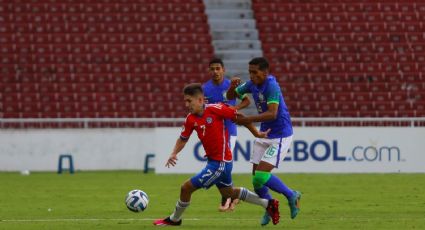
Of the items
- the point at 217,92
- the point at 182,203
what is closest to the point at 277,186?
the point at 182,203

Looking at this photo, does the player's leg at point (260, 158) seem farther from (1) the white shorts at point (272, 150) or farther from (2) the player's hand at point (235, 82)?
(2) the player's hand at point (235, 82)

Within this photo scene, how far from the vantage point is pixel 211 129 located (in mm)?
11500

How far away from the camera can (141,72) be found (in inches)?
1187

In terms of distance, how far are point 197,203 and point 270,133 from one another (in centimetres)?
352

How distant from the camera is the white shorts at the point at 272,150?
12227mm

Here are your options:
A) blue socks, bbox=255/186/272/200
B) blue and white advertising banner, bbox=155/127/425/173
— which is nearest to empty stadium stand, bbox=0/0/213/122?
blue and white advertising banner, bbox=155/127/425/173

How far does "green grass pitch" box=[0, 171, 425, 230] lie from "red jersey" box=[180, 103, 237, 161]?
2.56 feet

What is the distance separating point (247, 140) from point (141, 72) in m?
6.78

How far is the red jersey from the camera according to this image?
11500 millimetres

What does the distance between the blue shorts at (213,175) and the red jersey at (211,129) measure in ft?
0.23

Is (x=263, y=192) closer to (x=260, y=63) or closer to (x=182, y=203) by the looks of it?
(x=182, y=203)

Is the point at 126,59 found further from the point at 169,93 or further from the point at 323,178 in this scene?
the point at 323,178

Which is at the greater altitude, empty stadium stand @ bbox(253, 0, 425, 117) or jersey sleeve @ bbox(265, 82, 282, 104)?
jersey sleeve @ bbox(265, 82, 282, 104)

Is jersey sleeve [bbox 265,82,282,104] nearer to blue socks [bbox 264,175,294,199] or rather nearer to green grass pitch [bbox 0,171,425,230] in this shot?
blue socks [bbox 264,175,294,199]
